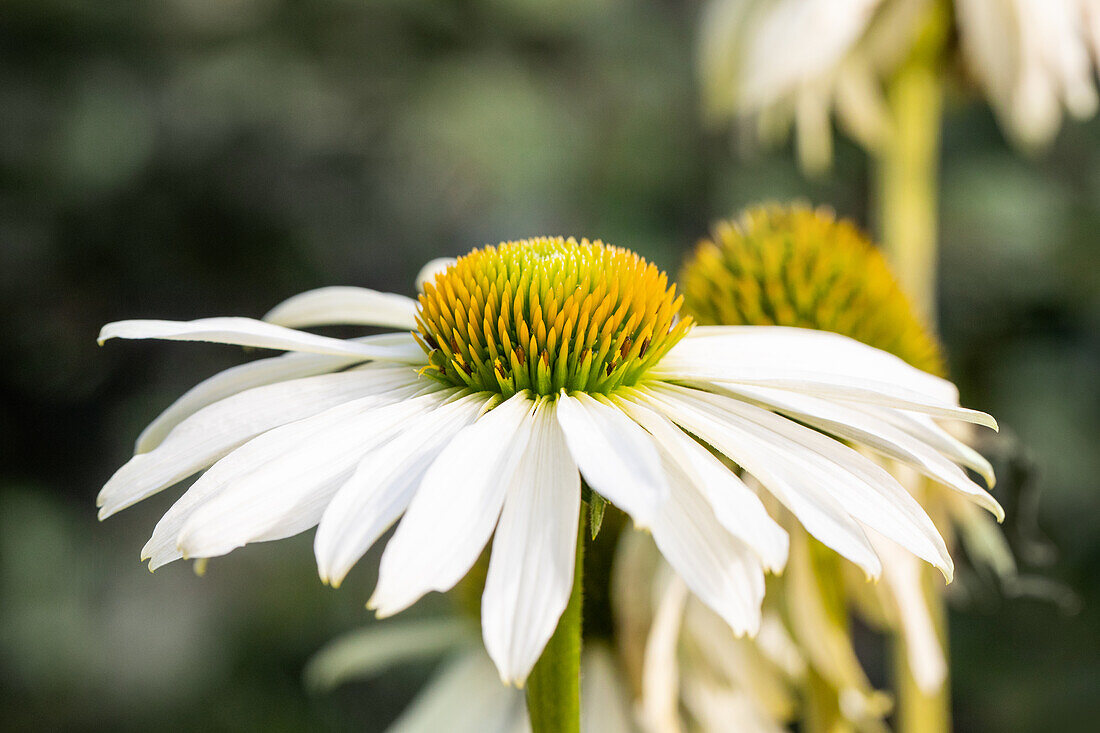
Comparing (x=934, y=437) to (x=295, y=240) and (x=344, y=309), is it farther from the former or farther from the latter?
(x=295, y=240)

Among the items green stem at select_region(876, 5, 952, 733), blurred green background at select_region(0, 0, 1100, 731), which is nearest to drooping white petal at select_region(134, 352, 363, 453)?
green stem at select_region(876, 5, 952, 733)

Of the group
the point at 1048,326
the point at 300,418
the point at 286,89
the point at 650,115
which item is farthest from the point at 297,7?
the point at 300,418

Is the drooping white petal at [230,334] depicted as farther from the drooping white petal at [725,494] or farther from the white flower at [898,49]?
the white flower at [898,49]

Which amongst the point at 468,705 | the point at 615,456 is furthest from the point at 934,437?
the point at 468,705

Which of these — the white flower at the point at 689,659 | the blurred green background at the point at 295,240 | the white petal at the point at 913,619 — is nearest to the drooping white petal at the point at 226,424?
the white flower at the point at 689,659

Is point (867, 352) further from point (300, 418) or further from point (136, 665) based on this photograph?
point (136, 665)
